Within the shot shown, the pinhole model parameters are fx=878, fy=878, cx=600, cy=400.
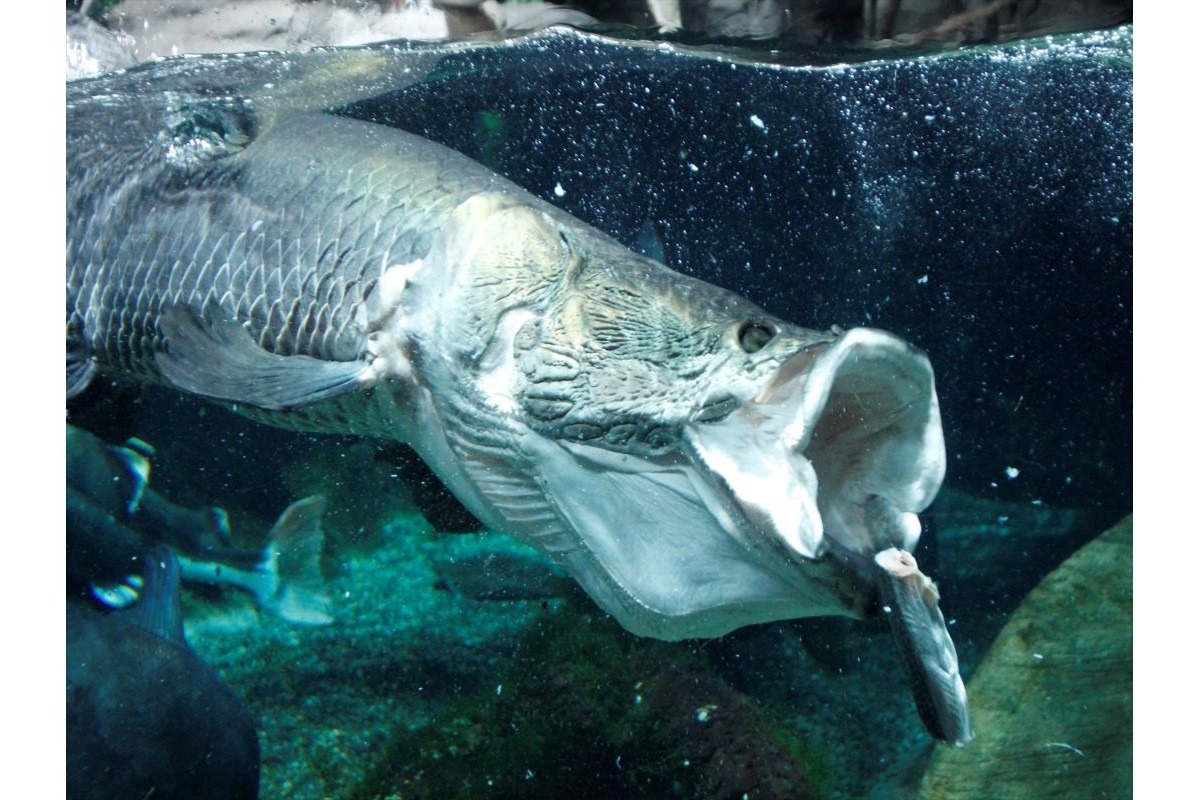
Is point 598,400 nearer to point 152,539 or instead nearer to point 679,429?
point 679,429

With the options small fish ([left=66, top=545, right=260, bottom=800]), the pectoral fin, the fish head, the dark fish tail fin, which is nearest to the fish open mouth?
the fish head

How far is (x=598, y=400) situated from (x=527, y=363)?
0.81ft

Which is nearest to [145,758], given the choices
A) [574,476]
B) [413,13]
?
[574,476]

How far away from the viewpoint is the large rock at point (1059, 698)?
11.9ft

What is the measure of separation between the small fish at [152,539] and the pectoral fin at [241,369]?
1.05 meters

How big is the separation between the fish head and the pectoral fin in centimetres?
38

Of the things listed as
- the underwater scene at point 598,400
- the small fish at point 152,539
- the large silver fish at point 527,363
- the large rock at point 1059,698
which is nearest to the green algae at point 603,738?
the underwater scene at point 598,400

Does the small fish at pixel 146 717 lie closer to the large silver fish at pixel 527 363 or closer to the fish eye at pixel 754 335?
the large silver fish at pixel 527 363

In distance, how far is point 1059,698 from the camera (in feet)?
12.5

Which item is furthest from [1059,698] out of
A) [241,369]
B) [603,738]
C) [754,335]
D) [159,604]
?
[159,604]

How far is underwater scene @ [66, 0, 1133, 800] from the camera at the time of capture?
1938 millimetres

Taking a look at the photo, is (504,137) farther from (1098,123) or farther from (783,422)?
(783,422)

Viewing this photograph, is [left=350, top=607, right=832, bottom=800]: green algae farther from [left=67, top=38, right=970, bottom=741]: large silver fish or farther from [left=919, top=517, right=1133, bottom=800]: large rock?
[left=67, top=38, right=970, bottom=741]: large silver fish

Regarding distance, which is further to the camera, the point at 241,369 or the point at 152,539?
the point at 152,539
